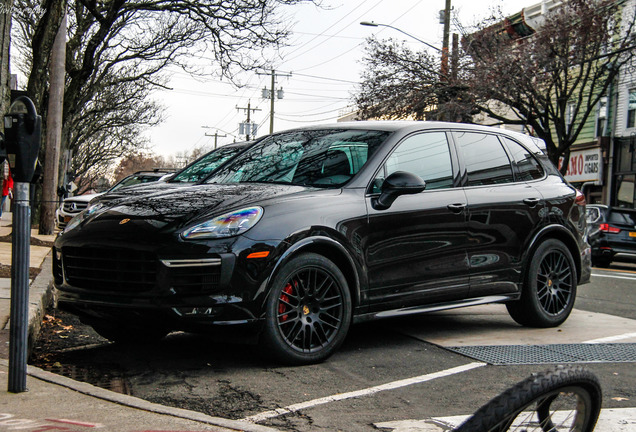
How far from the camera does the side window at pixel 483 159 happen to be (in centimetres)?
647

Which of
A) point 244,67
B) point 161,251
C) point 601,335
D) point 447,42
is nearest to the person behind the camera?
point 161,251

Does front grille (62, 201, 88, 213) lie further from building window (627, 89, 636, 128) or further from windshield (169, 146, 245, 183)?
building window (627, 89, 636, 128)

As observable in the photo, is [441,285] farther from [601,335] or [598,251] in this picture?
[598,251]

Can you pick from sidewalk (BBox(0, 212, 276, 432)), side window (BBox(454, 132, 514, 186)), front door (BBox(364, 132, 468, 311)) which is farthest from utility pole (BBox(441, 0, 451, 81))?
sidewalk (BBox(0, 212, 276, 432))

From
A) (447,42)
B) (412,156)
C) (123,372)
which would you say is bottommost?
(123,372)

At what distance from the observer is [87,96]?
1030 inches

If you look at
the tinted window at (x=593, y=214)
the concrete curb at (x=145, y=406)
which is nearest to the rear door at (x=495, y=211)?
the concrete curb at (x=145, y=406)

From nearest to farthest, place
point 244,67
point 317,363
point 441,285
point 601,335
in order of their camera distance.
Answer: point 317,363, point 441,285, point 601,335, point 244,67

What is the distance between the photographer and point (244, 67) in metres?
19.1

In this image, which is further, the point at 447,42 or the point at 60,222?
the point at 447,42

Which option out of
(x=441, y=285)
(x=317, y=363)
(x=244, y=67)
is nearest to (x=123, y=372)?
(x=317, y=363)

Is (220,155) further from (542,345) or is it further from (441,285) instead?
Answer: (542,345)

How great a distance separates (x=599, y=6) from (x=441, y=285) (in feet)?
70.8

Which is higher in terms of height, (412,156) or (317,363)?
(412,156)
